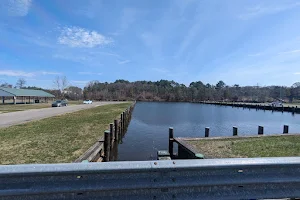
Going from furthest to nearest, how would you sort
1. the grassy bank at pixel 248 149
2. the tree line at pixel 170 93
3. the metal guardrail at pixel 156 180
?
the tree line at pixel 170 93 < the grassy bank at pixel 248 149 < the metal guardrail at pixel 156 180

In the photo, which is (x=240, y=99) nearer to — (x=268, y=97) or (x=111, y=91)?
(x=268, y=97)

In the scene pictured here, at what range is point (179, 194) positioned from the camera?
254 cm

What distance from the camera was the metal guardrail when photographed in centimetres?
234

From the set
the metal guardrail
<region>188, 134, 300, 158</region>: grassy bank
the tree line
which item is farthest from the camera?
the tree line

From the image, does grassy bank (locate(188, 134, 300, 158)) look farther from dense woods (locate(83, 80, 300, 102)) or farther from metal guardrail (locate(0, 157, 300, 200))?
dense woods (locate(83, 80, 300, 102))

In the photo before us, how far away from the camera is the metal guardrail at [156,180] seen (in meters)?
2.34

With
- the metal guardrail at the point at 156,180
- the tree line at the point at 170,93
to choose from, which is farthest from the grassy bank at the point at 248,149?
the tree line at the point at 170,93

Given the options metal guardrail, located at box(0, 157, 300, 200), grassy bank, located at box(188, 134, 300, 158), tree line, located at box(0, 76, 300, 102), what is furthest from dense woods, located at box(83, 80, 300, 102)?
metal guardrail, located at box(0, 157, 300, 200)

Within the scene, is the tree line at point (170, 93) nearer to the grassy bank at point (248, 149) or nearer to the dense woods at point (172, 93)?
the dense woods at point (172, 93)

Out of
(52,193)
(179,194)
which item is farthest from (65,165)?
(179,194)

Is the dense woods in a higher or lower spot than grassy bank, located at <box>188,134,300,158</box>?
higher

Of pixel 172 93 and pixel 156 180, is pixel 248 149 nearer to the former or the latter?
pixel 156 180

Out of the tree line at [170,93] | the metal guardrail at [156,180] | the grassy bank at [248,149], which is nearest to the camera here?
the metal guardrail at [156,180]

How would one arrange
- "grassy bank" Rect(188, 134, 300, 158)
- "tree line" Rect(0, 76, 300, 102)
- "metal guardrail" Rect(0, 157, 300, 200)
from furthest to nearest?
"tree line" Rect(0, 76, 300, 102)
"grassy bank" Rect(188, 134, 300, 158)
"metal guardrail" Rect(0, 157, 300, 200)
